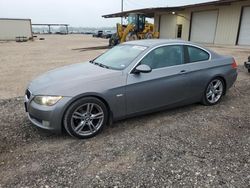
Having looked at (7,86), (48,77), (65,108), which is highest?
(48,77)

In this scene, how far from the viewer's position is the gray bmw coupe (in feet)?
11.5

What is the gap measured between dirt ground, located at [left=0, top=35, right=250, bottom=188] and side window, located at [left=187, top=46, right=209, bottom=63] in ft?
3.57

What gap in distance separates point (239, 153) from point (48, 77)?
3221mm

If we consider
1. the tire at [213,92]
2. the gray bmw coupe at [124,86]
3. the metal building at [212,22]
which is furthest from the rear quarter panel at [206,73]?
the metal building at [212,22]

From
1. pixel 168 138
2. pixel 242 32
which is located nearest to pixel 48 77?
pixel 168 138

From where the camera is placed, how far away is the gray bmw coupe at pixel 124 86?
11.5 feet

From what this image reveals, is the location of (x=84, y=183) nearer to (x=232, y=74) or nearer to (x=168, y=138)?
(x=168, y=138)

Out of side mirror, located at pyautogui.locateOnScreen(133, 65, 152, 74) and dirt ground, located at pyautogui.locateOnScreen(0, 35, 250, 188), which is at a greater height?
side mirror, located at pyautogui.locateOnScreen(133, 65, 152, 74)

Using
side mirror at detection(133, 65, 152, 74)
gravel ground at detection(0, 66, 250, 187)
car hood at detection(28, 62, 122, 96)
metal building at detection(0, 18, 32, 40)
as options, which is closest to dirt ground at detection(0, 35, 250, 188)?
gravel ground at detection(0, 66, 250, 187)

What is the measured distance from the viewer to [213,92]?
515 centimetres

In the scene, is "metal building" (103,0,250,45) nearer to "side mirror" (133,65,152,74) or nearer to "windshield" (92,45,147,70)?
"windshield" (92,45,147,70)

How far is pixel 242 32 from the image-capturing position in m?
19.9

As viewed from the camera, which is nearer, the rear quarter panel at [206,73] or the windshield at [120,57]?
the windshield at [120,57]

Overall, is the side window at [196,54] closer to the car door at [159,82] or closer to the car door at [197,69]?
the car door at [197,69]
